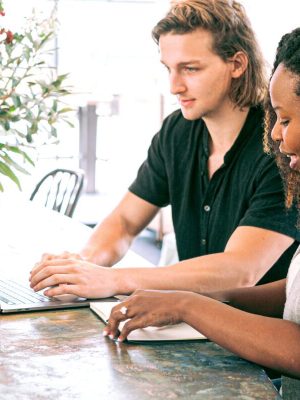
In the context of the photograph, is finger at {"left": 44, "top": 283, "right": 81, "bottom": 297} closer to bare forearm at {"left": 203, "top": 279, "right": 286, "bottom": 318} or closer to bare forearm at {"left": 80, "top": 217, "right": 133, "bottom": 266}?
bare forearm at {"left": 203, "top": 279, "right": 286, "bottom": 318}

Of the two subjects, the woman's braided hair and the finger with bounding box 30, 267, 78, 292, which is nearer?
the woman's braided hair

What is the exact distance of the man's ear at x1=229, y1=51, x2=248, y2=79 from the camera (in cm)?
215

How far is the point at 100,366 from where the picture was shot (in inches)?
50.8

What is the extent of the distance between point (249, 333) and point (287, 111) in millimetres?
405

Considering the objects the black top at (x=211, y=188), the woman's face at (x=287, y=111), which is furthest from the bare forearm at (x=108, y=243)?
the woman's face at (x=287, y=111)

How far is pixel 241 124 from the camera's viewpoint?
7.04 ft

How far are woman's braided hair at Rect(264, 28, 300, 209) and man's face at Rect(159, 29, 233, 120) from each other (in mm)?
224

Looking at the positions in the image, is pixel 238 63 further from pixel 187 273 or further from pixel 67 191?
pixel 67 191

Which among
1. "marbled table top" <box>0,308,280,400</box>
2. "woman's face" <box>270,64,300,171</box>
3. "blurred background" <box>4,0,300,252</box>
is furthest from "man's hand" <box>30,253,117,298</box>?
"blurred background" <box>4,0,300,252</box>

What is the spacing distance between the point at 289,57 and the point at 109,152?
5.79 m

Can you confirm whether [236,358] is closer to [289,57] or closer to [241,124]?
[289,57]

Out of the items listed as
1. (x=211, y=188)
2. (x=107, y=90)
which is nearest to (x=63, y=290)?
(x=211, y=188)

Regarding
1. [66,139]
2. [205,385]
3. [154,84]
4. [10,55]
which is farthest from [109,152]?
[205,385]

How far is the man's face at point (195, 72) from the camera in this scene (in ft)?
6.75
